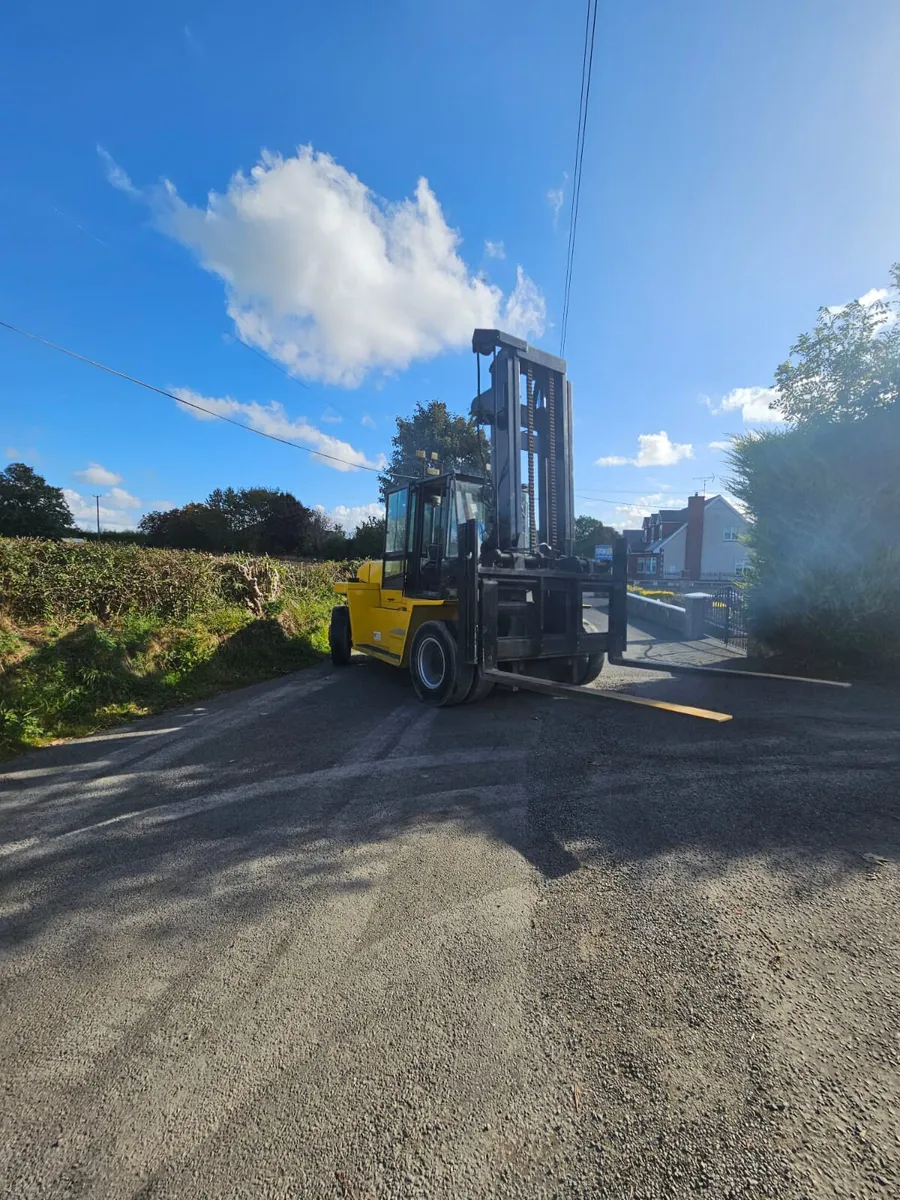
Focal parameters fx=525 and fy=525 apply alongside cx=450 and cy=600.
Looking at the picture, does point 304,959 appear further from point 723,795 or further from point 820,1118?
point 723,795

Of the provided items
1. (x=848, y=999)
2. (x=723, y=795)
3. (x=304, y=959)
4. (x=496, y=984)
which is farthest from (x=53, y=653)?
(x=848, y=999)

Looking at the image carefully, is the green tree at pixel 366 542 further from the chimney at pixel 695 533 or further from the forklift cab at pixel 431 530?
the chimney at pixel 695 533

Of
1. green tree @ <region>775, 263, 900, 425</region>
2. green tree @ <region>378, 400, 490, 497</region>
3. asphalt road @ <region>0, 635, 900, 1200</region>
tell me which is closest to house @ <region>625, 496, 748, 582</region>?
green tree @ <region>378, 400, 490, 497</region>

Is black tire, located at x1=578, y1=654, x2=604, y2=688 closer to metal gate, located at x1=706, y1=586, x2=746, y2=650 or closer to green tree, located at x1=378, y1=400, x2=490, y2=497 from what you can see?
metal gate, located at x1=706, y1=586, x2=746, y2=650

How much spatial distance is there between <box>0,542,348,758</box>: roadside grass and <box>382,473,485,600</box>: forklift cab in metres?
3.28

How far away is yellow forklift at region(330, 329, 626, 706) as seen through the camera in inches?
246

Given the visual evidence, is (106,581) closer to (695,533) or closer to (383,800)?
(383,800)

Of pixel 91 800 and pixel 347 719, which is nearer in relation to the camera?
pixel 91 800

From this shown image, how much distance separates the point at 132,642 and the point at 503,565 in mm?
5455

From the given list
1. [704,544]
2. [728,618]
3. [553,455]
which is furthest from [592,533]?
[553,455]

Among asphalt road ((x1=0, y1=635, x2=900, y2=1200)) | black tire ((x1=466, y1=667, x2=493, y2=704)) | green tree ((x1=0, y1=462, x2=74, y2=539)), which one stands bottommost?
asphalt road ((x1=0, y1=635, x2=900, y2=1200))

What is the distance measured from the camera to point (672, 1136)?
61.5 inches

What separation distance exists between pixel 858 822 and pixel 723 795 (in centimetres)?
81

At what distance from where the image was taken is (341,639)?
32.9 feet
